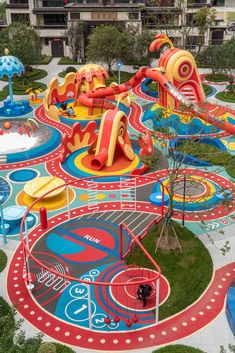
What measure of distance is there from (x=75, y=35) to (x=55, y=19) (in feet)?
26.9

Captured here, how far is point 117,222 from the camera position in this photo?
25.8 meters

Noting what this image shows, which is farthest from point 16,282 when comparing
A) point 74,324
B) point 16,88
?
point 16,88

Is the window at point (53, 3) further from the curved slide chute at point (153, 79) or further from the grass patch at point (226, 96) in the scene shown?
the curved slide chute at point (153, 79)

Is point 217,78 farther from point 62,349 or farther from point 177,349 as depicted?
point 62,349

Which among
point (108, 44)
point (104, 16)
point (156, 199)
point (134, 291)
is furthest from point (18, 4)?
point (134, 291)

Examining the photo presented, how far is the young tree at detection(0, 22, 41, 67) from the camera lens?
52.1 m

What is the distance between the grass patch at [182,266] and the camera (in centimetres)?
2000

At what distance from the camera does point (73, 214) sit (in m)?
26.7

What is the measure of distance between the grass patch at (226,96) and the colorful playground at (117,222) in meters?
5.33

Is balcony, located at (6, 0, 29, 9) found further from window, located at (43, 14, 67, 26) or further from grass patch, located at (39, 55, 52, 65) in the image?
grass patch, located at (39, 55, 52, 65)

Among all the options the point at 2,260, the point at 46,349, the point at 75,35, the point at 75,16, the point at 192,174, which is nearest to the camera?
the point at 46,349

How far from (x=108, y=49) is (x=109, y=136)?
24.0 metres

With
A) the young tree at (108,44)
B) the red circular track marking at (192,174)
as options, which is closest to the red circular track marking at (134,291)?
the red circular track marking at (192,174)

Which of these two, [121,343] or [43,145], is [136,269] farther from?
[43,145]
